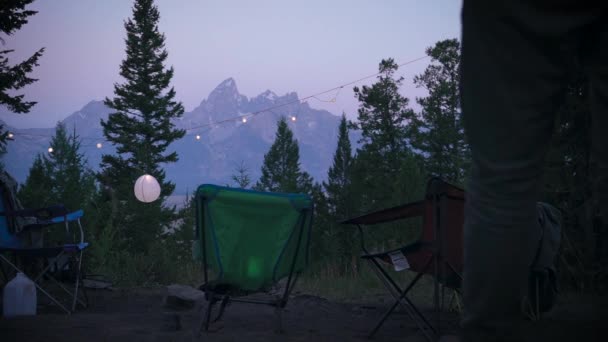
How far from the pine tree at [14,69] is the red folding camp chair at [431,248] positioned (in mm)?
9732

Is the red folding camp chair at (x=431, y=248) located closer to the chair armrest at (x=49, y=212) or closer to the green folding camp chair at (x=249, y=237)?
A: the green folding camp chair at (x=249, y=237)

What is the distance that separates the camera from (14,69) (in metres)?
12.0

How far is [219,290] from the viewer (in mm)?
2852

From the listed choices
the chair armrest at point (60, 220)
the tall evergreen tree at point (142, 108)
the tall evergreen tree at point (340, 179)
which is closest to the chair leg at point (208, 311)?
the chair armrest at point (60, 220)

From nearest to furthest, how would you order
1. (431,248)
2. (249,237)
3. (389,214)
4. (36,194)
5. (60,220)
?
1. (431,248)
2. (389,214)
3. (249,237)
4. (60,220)
5. (36,194)

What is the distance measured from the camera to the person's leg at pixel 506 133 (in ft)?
2.89

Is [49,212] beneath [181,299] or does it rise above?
above

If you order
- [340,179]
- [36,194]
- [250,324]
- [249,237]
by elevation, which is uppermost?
[340,179]

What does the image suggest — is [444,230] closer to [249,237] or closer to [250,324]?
[249,237]

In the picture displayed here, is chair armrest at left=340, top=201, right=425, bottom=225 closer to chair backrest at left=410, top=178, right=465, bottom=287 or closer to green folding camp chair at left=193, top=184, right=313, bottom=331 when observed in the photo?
chair backrest at left=410, top=178, right=465, bottom=287

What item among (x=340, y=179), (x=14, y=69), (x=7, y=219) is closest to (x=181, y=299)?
(x=7, y=219)

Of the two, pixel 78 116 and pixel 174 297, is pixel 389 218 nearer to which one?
pixel 174 297

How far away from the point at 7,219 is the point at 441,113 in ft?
101

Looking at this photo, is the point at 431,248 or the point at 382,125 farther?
the point at 382,125
